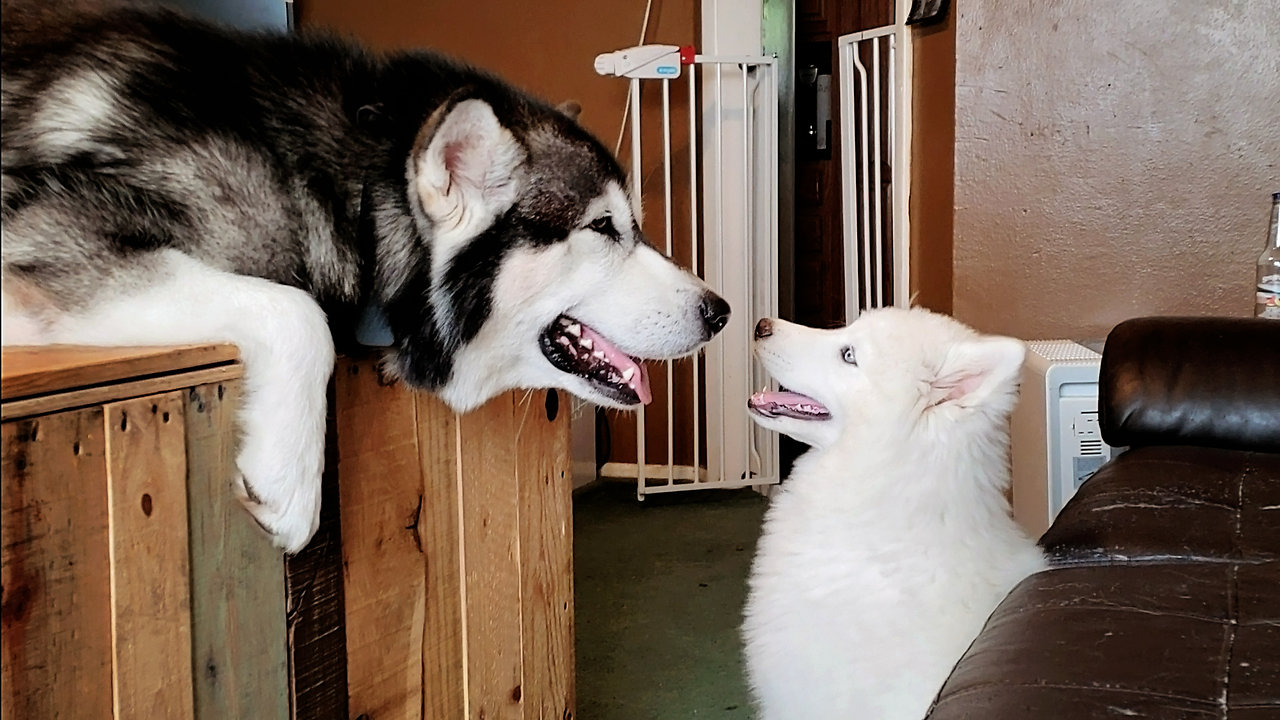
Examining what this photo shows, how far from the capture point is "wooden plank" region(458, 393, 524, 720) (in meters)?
1.41

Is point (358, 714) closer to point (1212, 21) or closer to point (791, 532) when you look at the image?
point (791, 532)

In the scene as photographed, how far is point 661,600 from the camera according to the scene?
2762 millimetres

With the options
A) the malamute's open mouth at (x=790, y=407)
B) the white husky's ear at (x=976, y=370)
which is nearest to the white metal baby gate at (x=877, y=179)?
the malamute's open mouth at (x=790, y=407)

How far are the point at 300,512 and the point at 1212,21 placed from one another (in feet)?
8.56

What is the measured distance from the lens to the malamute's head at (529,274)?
3.84ft

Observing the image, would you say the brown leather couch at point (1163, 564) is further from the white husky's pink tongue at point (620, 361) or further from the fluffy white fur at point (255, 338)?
the fluffy white fur at point (255, 338)

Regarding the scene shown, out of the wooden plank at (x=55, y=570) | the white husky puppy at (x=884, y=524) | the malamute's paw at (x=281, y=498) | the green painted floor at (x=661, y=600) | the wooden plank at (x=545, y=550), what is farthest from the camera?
the green painted floor at (x=661, y=600)

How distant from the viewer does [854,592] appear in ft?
5.03

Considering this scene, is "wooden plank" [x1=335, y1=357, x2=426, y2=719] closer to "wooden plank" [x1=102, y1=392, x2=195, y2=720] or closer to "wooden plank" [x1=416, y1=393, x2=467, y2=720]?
"wooden plank" [x1=416, y1=393, x2=467, y2=720]

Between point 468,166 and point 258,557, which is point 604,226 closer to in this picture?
point 468,166

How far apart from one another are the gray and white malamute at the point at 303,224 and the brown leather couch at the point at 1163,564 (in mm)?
576

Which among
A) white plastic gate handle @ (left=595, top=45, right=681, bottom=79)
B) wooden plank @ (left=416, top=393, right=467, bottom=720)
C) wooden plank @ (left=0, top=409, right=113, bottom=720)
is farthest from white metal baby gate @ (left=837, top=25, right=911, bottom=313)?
wooden plank @ (left=0, top=409, right=113, bottom=720)

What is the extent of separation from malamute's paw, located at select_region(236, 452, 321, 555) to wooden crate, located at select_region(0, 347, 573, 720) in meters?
0.02

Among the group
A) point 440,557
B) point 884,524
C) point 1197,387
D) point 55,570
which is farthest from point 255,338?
point 1197,387
